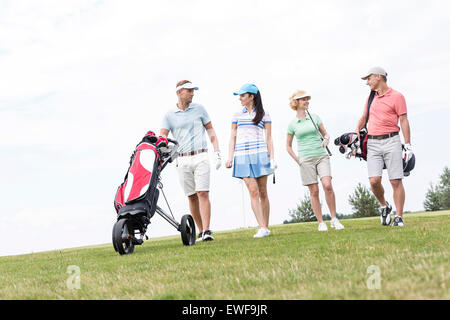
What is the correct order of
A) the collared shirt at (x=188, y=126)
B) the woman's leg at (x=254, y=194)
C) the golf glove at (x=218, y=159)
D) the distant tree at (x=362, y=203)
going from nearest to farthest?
the woman's leg at (x=254, y=194)
the collared shirt at (x=188, y=126)
the golf glove at (x=218, y=159)
the distant tree at (x=362, y=203)

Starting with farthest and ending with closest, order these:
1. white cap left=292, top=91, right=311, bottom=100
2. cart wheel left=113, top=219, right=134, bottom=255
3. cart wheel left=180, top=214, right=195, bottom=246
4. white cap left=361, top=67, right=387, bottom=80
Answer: white cap left=292, top=91, right=311, bottom=100 < white cap left=361, top=67, right=387, bottom=80 < cart wheel left=180, top=214, right=195, bottom=246 < cart wheel left=113, top=219, right=134, bottom=255

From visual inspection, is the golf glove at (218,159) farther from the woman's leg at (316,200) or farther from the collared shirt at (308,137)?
the woman's leg at (316,200)

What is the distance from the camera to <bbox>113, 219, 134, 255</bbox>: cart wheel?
736 cm

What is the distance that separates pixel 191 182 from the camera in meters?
9.40

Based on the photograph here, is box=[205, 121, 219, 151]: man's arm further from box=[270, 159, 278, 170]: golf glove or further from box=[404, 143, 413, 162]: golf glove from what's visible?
box=[404, 143, 413, 162]: golf glove

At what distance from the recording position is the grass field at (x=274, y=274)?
146 inches

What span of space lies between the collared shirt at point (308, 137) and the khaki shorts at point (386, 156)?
0.92 meters

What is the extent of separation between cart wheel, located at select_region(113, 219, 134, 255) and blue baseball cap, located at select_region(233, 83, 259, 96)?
316cm

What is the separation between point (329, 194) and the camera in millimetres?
10133

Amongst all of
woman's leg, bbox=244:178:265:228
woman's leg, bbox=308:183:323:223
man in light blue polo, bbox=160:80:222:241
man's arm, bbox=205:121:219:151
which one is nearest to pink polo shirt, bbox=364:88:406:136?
woman's leg, bbox=308:183:323:223

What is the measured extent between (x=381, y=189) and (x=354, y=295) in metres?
7.14

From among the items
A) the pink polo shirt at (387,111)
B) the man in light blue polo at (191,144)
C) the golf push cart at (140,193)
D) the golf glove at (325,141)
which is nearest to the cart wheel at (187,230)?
the golf push cart at (140,193)

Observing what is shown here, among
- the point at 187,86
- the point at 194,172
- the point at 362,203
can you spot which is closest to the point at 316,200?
the point at 194,172
